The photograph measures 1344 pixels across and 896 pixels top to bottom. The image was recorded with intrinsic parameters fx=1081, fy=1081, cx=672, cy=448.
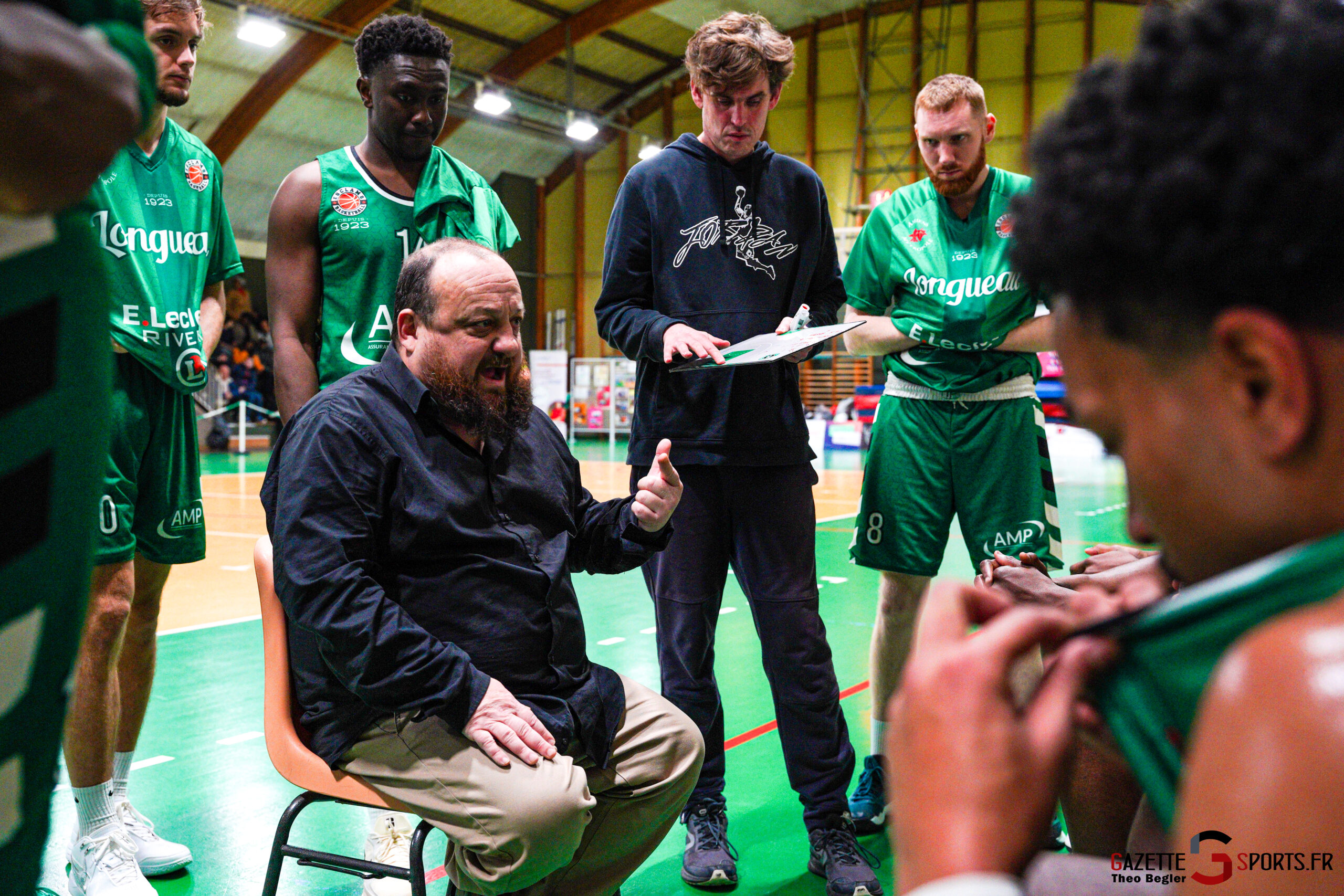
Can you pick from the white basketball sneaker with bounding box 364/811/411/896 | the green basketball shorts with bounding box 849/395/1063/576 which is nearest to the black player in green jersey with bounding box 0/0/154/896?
the white basketball sneaker with bounding box 364/811/411/896

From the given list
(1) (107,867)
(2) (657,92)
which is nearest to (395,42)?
(1) (107,867)

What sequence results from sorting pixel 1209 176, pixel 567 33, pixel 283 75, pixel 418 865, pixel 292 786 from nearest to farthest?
pixel 1209 176 < pixel 418 865 < pixel 292 786 < pixel 283 75 < pixel 567 33

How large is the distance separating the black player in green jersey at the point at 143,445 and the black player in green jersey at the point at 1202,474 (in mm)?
2156

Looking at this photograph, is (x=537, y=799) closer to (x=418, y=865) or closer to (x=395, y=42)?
(x=418, y=865)

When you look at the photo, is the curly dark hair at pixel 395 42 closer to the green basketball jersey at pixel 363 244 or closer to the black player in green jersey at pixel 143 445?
the green basketball jersey at pixel 363 244

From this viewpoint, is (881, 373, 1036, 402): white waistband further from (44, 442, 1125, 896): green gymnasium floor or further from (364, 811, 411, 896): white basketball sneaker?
(364, 811, 411, 896): white basketball sneaker

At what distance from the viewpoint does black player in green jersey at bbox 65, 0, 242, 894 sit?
2.45 m

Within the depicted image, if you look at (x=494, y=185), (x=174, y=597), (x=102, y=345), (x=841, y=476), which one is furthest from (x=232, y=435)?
→ (x=102, y=345)

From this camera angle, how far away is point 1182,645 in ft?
2.10

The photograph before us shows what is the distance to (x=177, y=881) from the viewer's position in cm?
260

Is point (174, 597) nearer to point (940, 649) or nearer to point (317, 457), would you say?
point (317, 457)

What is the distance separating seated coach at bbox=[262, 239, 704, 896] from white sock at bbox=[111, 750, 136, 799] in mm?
984

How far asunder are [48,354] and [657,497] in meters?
1.53

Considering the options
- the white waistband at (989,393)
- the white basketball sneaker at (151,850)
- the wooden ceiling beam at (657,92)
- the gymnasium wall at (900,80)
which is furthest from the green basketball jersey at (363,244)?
the wooden ceiling beam at (657,92)
